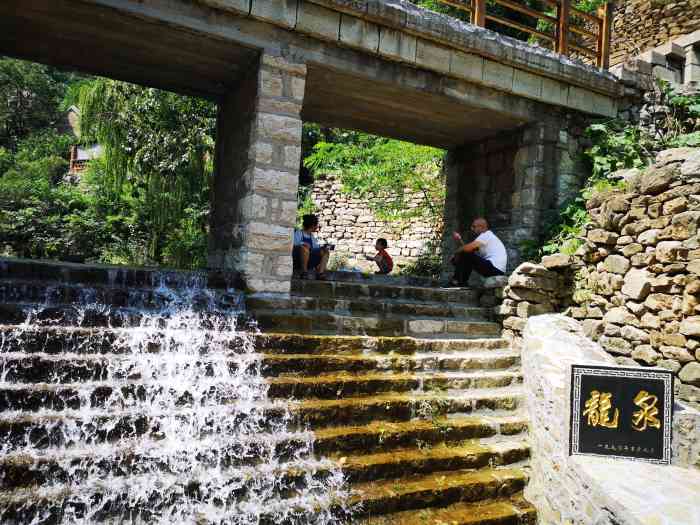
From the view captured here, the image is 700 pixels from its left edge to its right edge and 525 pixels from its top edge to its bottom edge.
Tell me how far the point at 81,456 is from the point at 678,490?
3.34m

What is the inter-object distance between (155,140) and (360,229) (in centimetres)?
555

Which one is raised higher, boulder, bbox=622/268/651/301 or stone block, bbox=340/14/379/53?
stone block, bbox=340/14/379/53

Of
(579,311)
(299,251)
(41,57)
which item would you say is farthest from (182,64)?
(579,311)

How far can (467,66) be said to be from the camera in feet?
19.4

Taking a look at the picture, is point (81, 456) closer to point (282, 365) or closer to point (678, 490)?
point (282, 365)

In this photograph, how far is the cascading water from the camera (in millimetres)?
2803

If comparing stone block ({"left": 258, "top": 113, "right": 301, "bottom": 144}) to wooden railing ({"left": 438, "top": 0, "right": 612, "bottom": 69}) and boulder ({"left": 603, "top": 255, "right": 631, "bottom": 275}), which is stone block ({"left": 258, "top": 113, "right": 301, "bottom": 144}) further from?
boulder ({"left": 603, "top": 255, "right": 631, "bottom": 275})

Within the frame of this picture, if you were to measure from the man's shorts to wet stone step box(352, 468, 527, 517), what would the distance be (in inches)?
131

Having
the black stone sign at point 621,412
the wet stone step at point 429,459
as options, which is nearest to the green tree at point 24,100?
the wet stone step at point 429,459

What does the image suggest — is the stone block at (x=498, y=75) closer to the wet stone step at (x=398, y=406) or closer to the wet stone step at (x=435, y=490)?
the wet stone step at (x=398, y=406)

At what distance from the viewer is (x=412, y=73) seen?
5734mm

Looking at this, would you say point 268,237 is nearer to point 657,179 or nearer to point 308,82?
point 308,82

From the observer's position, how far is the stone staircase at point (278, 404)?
2.89 meters

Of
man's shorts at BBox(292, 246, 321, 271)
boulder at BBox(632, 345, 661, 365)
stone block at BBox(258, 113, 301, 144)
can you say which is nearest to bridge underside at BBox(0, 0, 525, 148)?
stone block at BBox(258, 113, 301, 144)
